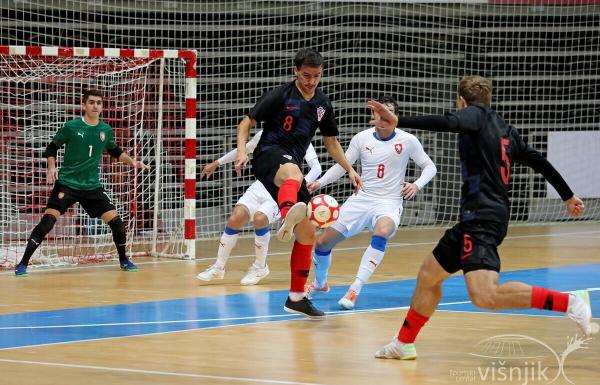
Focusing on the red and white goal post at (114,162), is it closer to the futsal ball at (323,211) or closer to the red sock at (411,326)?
the futsal ball at (323,211)

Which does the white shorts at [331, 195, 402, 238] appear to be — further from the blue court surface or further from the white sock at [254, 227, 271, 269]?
the white sock at [254, 227, 271, 269]

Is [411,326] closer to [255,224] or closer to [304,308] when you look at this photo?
[304,308]

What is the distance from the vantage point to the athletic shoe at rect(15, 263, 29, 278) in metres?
12.8

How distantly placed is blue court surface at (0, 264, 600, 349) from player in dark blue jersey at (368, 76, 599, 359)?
2233mm

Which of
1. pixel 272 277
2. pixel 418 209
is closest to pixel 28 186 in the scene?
pixel 272 277

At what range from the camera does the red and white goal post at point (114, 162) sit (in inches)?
567

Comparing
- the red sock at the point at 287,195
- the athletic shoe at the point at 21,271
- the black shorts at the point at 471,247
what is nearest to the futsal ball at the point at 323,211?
the red sock at the point at 287,195

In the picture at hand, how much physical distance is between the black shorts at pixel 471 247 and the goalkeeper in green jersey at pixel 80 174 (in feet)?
21.3

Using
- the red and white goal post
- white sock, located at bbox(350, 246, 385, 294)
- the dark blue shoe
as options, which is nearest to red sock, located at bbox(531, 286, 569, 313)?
white sock, located at bbox(350, 246, 385, 294)

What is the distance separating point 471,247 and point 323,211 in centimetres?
305

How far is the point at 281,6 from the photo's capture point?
64.1ft

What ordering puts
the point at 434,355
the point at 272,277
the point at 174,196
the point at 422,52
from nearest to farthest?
the point at 434,355 < the point at 272,277 < the point at 174,196 < the point at 422,52

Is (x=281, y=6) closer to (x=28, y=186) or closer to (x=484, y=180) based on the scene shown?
(x=28, y=186)

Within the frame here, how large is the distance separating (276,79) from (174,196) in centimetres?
381
